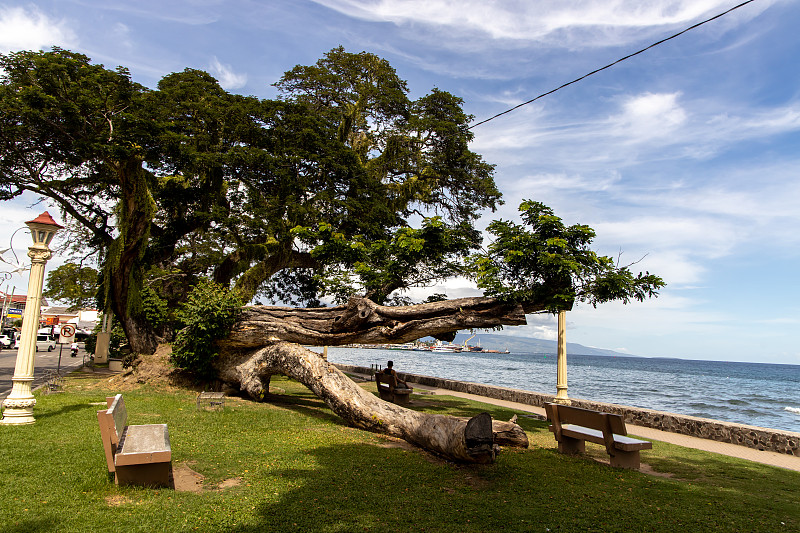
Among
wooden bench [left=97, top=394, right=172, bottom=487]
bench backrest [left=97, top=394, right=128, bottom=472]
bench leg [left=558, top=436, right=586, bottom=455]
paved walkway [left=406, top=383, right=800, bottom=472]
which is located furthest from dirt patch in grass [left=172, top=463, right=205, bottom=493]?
paved walkway [left=406, top=383, right=800, bottom=472]

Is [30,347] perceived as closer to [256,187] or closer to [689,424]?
[256,187]

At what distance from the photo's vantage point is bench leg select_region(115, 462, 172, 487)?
500 cm

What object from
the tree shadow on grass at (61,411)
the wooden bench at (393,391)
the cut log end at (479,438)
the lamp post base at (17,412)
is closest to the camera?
the cut log end at (479,438)

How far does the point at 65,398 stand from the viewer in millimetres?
10992

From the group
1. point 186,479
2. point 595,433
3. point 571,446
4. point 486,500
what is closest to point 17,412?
point 186,479

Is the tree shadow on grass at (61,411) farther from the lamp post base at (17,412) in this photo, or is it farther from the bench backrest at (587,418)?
the bench backrest at (587,418)

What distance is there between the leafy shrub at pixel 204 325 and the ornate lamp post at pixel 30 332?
4.31m

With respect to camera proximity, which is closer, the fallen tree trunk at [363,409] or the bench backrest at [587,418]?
the fallen tree trunk at [363,409]

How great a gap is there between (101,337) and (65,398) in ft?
36.8

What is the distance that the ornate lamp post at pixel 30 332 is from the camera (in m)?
7.96

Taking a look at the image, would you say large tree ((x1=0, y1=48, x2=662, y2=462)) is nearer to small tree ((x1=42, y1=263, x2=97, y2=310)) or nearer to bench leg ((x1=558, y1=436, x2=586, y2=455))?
bench leg ((x1=558, y1=436, x2=586, y2=455))

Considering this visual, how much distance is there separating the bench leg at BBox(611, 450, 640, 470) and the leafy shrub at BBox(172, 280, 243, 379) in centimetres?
976

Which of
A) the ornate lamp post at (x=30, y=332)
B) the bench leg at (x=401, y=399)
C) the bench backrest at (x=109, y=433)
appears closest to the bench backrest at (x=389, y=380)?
the bench leg at (x=401, y=399)

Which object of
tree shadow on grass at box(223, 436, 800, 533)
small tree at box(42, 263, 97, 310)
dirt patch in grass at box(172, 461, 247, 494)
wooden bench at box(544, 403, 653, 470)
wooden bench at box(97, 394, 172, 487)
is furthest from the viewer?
small tree at box(42, 263, 97, 310)
